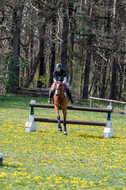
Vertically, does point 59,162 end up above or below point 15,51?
below

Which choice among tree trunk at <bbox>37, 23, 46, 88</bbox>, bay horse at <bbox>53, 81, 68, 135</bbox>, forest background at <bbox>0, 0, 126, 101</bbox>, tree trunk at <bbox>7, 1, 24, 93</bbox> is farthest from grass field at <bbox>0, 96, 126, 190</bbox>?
tree trunk at <bbox>37, 23, 46, 88</bbox>

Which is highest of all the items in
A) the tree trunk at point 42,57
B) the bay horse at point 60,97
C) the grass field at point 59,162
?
the tree trunk at point 42,57

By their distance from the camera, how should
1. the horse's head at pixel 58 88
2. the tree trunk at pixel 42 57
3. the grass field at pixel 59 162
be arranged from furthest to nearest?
1. the tree trunk at pixel 42 57
2. the horse's head at pixel 58 88
3. the grass field at pixel 59 162

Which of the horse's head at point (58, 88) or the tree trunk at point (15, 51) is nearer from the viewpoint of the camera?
the horse's head at point (58, 88)

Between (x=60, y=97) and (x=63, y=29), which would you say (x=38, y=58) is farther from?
(x=60, y=97)

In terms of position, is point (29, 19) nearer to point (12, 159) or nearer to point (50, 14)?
point (50, 14)

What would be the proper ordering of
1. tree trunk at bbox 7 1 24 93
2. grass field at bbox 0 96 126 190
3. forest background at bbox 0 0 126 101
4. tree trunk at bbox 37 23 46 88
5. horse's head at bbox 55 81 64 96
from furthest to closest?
1. tree trunk at bbox 37 23 46 88
2. tree trunk at bbox 7 1 24 93
3. forest background at bbox 0 0 126 101
4. horse's head at bbox 55 81 64 96
5. grass field at bbox 0 96 126 190

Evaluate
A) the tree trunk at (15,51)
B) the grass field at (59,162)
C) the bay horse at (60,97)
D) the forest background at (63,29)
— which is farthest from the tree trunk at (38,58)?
the grass field at (59,162)

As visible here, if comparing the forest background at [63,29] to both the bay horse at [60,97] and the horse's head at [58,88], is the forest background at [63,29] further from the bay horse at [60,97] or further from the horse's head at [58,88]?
the horse's head at [58,88]

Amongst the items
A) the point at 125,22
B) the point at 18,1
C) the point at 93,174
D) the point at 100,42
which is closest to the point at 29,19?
the point at 18,1

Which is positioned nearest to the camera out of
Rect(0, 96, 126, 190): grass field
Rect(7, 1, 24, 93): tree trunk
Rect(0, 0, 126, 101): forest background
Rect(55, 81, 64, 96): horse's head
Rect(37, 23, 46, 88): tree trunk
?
Rect(0, 96, 126, 190): grass field

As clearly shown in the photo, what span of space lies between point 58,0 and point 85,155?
28701mm

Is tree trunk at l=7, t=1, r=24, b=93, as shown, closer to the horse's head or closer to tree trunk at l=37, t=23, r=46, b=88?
tree trunk at l=37, t=23, r=46, b=88

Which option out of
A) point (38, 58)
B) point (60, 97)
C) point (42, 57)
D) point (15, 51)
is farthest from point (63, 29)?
point (60, 97)
